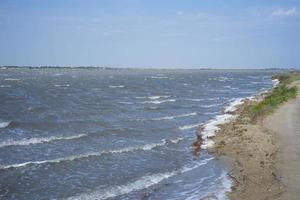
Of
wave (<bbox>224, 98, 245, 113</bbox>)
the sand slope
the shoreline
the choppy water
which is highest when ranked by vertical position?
the sand slope

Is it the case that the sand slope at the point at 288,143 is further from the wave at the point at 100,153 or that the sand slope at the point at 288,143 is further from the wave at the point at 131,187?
the wave at the point at 100,153

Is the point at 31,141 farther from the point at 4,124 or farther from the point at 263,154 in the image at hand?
the point at 263,154

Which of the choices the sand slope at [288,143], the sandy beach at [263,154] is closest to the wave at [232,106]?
the sand slope at [288,143]

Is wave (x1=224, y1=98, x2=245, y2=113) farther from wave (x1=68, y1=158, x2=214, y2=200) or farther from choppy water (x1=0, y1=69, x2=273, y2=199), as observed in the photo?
wave (x1=68, y1=158, x2=214, y2=200)

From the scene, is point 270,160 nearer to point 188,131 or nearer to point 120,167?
point 120,167

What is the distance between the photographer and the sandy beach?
586 inches

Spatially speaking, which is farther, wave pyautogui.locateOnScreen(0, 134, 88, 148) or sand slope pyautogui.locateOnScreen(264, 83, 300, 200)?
wave pyautogui.locateOnScreen(0, 134, 88, 148)

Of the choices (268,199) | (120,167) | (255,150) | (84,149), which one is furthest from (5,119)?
(268,199)

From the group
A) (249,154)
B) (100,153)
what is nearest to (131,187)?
(100,153)

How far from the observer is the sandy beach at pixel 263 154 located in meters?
14.9

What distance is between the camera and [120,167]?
19.9 meters

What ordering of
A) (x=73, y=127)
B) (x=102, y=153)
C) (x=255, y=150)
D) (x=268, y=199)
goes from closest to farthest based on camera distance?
(x=268, y=199)
(x=255, y=150)
(x=102, y=153)
(x=73, y=127)

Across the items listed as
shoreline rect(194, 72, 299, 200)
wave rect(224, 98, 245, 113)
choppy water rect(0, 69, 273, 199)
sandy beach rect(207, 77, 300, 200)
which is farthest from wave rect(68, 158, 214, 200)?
wave rect(224, 98, 245, 113)

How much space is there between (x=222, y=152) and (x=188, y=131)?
851cm
